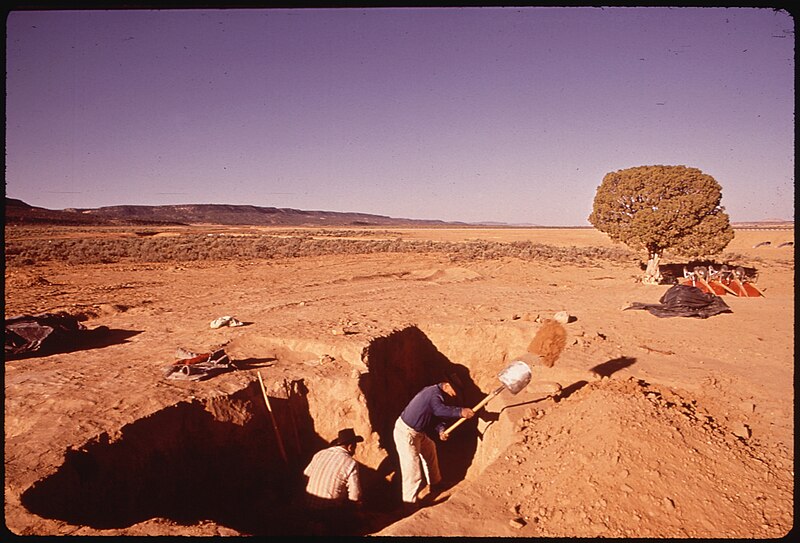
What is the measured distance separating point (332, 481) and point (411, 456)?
145 cm

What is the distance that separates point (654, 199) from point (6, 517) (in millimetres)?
20227

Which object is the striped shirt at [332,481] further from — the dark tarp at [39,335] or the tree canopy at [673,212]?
the tree canopy at [673,212]

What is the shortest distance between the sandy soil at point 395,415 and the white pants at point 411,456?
44cm

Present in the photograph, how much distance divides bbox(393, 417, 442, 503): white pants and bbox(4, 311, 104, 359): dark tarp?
7.01 metres

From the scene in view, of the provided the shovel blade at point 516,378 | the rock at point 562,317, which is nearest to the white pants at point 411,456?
the shovel blade at point 516,378

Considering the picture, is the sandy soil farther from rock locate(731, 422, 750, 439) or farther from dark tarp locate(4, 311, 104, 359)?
dark tarp locate(4, 311, 104, 359)

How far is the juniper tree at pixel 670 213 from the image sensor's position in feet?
52.5

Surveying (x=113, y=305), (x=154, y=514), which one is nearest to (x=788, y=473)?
(x=154, y=514)

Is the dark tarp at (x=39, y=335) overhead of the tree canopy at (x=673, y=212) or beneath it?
beneath

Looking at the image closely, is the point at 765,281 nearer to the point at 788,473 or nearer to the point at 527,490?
the point at 788,473

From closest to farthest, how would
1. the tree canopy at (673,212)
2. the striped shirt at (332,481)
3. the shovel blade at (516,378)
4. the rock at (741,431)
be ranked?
the striped shirt at (332,481) → the rock at (741,431) → the shovel blade at (516,378) → the tree canopy at (673,212)

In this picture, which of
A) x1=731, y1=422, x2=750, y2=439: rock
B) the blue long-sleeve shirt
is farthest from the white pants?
x1=731, y1=422, x2=750, y2=439: rock

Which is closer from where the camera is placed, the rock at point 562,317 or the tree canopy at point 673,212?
the rock at point 562,317

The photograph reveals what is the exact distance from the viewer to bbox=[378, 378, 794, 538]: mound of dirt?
381 centimetres
